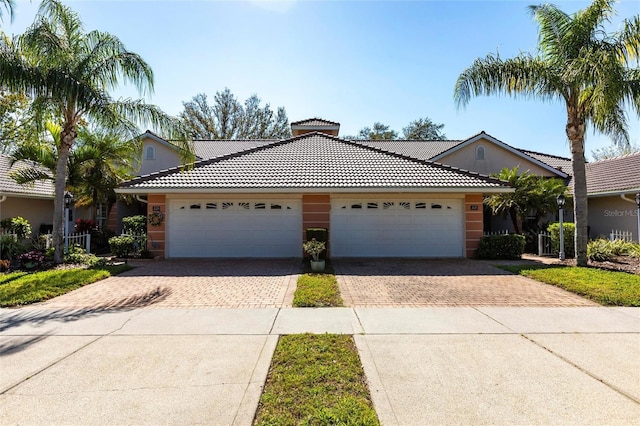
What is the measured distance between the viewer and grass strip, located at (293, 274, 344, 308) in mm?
6402

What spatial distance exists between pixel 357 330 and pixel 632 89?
1099cm

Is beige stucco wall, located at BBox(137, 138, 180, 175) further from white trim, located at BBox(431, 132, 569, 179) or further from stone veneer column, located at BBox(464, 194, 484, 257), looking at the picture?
stone veneer column, located at BBox(464, 194, 484, 257)

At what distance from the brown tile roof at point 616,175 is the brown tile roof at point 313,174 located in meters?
6.54

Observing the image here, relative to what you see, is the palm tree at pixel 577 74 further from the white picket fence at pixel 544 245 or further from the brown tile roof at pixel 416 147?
the brown tile roof at pixel 416 147

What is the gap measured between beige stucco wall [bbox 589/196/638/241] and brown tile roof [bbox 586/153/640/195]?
58cm

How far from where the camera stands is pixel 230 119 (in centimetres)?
3600

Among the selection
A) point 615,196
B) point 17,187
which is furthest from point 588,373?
point 17,187

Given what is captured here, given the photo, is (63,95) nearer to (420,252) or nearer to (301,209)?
(301,209)

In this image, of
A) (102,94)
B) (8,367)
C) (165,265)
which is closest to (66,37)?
(102,94)

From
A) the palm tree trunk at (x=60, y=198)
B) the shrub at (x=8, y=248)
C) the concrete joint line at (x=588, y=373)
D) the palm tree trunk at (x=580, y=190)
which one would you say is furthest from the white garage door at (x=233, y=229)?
the palm tree trunk at (x=580, y=190)

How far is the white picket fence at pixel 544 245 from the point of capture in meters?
13.6

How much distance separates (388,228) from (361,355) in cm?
845

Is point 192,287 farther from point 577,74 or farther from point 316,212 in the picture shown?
point 577,74

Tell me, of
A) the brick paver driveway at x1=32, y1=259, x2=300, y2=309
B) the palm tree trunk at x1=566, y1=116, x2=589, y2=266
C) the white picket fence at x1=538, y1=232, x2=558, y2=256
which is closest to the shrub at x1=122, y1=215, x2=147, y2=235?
the brick paver driveway at x1=32, y1=259, x2=300, y2=309
